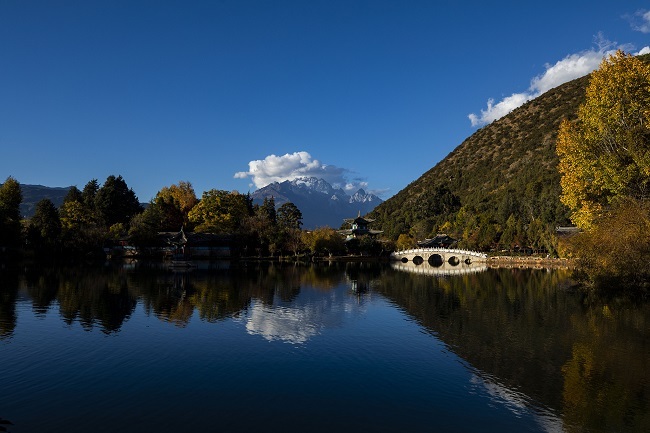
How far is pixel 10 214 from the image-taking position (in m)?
67.7

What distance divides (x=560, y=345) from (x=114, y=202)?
89672 mm

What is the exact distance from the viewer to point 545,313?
88.1 ft

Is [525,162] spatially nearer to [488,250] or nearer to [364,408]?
[488,250]

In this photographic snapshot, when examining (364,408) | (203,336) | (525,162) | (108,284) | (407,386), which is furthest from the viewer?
(525,162)

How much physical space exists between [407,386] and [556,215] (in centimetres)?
7955

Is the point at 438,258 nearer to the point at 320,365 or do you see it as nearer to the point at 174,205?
the point at 174,205

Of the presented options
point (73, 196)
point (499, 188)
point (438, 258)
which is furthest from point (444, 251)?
point (73, 196)

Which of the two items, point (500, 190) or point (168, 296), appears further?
point (500, 190)

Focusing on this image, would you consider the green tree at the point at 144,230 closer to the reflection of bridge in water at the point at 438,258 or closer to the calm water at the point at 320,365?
the reflection of bridge in water at the point at 438,258

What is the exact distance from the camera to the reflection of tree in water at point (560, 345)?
12.5 m

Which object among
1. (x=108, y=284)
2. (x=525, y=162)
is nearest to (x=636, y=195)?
(x=108, y=284)

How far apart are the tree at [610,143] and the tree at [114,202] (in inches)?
3305

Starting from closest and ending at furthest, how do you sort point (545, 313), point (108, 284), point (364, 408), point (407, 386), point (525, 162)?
point (364, 408), point (407, 386), point (545, 313), point (108, 284), point (525, 162)

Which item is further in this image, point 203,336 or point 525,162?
point 525,162
